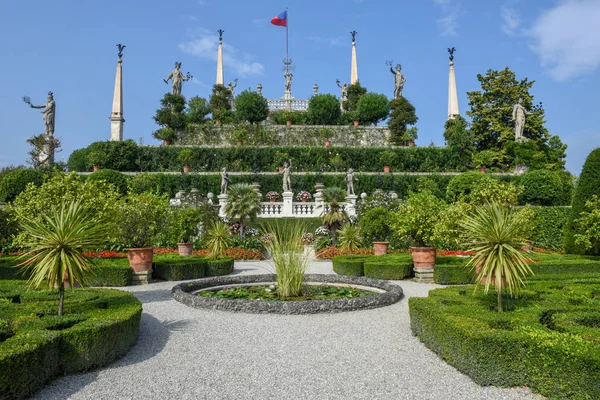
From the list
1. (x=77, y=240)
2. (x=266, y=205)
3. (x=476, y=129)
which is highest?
(x=476, y=129)

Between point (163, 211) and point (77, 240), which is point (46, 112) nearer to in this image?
point (163, 211)

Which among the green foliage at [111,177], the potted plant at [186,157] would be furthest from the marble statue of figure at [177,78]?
the green foliage at [111,177]

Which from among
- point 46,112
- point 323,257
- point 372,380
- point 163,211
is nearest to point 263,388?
point 372,380

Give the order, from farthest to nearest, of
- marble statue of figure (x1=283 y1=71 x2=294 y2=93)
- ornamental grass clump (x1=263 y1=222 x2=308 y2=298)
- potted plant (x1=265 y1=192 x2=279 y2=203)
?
marble statue of figure (x1=283 y1=71 x2=294 y2=93)
potted plant (x1=265 y1=192 x2=279 y2=203)
ornamental grass clump (x1=263 y1=222 x2=308 y2=298)

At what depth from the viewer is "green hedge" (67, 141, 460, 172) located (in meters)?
33.8

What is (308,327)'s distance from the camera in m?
7.38

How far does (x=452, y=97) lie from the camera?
40.5 meters

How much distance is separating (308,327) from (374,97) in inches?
1524

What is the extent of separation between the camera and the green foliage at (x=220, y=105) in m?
41.2

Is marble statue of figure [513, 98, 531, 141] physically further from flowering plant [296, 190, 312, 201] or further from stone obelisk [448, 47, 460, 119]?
flowering plant [296, 190, 312, 201]

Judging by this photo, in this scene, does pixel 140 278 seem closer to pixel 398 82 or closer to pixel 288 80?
pixel 398 82

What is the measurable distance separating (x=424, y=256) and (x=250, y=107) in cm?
3187

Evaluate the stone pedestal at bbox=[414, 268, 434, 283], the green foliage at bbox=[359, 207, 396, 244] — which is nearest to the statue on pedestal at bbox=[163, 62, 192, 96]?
the green foliage at bbox=[359, 207, 396, 244]

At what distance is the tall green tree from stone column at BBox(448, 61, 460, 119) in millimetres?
2085
